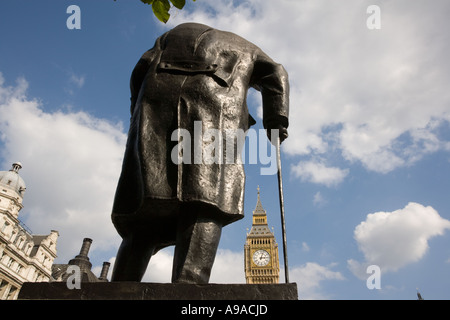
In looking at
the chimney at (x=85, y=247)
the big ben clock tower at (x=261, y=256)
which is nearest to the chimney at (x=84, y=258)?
the chimney at (x=85, y=247)

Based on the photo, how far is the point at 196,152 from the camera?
2.48 meters

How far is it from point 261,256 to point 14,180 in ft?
190

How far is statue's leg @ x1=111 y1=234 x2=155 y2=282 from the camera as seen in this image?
2502mm

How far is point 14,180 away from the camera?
4344cm

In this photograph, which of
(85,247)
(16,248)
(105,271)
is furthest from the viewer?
(105,271)

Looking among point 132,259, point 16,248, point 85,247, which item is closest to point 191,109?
point 132,259

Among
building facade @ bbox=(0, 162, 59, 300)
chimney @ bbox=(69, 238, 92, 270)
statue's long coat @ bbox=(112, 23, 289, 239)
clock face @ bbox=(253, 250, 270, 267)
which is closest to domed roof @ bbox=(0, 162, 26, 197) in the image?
building facade @ bbox=(0, 162, 59, 300)

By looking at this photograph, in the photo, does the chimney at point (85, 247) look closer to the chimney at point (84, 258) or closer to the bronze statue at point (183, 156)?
the chimney at point (84, 258)

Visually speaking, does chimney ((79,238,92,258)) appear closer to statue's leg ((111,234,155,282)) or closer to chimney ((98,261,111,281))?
chimney ((98,261,111,281))

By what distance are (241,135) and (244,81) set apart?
53cm

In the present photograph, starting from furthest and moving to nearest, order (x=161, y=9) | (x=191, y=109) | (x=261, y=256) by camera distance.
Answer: (x=261, y=256) → (x=191, y=109) → (x=161, y=9)

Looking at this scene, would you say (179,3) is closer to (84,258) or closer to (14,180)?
(14,180)
